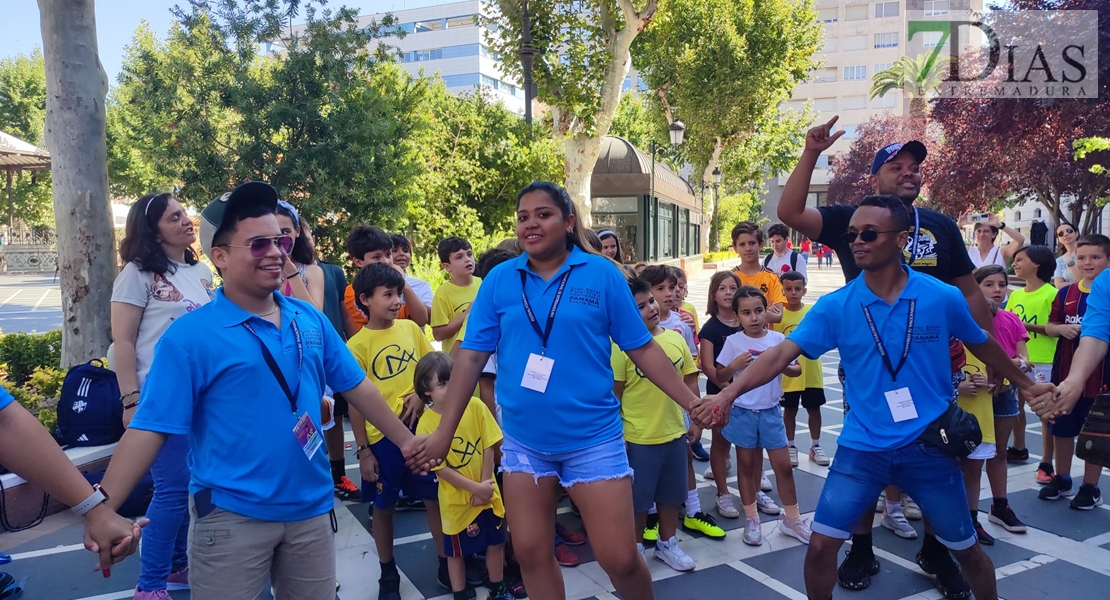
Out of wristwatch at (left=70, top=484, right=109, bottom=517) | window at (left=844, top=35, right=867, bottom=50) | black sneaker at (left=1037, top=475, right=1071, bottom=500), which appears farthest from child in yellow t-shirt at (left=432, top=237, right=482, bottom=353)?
window at (left=844, top=35, right=867, bottom=50)

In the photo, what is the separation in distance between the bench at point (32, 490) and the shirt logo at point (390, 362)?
2342 mm

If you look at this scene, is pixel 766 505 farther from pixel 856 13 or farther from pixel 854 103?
pixel 856 13

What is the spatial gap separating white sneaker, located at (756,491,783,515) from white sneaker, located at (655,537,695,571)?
1.03 m

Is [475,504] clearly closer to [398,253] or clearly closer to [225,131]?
[398,253]

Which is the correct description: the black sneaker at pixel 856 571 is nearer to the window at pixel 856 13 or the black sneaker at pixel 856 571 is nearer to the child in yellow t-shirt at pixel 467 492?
the child in yellow t-shirt at pixel 467 492

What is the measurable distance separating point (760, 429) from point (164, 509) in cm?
340

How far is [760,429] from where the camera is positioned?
15.2ft

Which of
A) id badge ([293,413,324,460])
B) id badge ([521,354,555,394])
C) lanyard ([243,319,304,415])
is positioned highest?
lanyard ([243,319,304,415])

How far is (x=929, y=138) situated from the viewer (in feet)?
124

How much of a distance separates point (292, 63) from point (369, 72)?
1.60m

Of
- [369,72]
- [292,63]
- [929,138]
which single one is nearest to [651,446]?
[292,63]

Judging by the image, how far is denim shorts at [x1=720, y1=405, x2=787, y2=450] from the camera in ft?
15.1

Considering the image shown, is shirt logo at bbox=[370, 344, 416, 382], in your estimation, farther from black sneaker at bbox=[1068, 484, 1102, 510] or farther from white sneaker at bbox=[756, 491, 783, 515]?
black sneaker at bbox=[1068, 484, 1102, 510]

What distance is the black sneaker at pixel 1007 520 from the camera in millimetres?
4570
